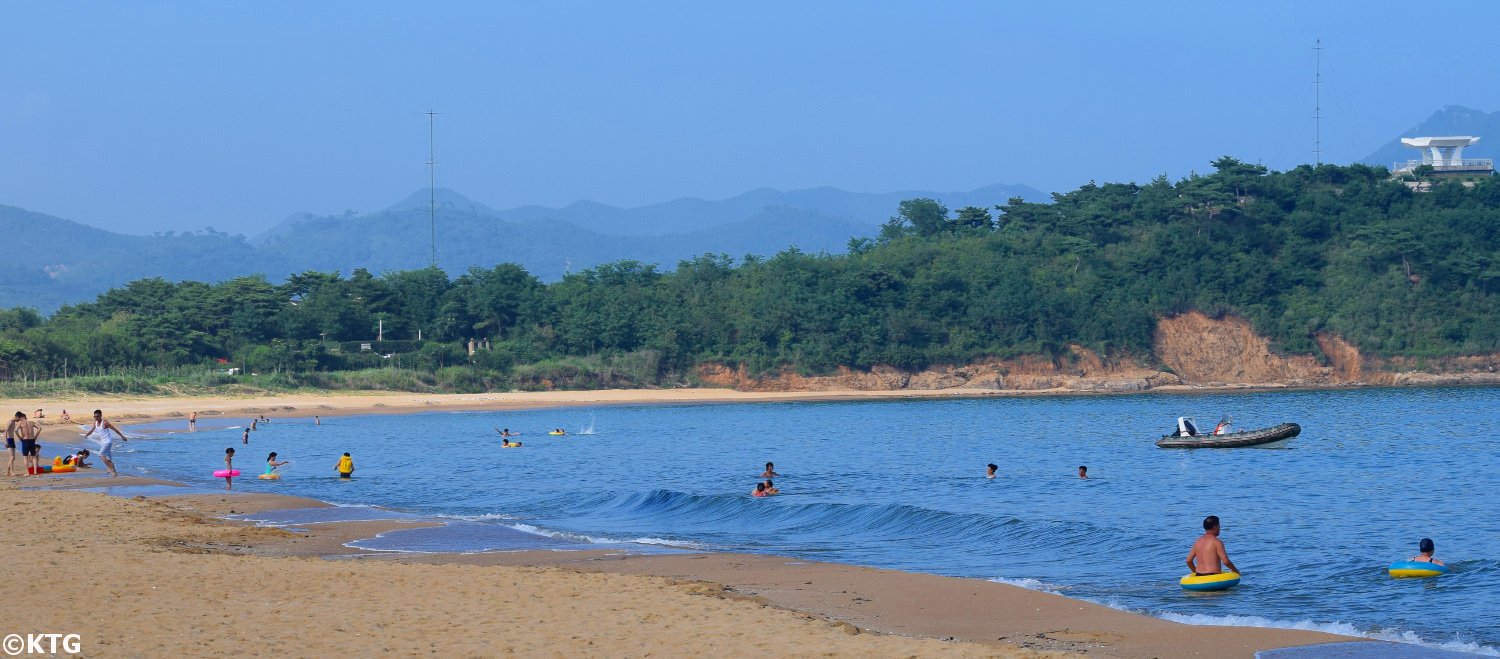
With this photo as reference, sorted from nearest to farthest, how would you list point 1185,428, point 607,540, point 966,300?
1. point 607,540
2. point 1185,428
3. point 966,300

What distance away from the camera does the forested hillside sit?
94812 millimetres

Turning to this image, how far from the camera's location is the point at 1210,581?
1656 centimetres

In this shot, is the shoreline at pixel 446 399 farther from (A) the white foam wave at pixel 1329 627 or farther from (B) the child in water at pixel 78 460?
(A) the white foam wave at pixel 1329 627

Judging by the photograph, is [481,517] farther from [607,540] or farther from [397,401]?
[397,401]

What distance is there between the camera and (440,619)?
1287cm

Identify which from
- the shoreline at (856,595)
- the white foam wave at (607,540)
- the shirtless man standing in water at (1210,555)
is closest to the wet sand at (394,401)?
the white foam wave at (607,540)

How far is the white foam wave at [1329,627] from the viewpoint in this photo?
13539mm

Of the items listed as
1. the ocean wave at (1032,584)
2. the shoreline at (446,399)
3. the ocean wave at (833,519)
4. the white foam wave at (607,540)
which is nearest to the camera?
the ocean wave at (1032,584)

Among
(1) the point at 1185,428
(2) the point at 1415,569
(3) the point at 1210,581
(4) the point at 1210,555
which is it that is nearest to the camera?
(3) the point at 1210,581

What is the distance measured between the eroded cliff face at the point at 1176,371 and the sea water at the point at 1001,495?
102 feet

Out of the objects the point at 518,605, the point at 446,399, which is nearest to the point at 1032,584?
the point at 518,605

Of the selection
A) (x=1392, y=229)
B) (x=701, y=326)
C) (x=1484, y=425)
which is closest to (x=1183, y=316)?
(x=1392, y=229)

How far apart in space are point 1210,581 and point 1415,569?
310 cm

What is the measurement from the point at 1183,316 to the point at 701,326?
35620 mm
